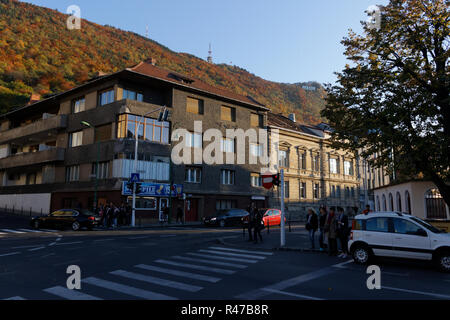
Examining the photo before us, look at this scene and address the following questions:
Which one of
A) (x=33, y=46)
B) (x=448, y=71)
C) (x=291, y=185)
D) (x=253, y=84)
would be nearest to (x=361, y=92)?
(x=448, y=71)

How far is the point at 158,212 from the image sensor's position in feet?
106

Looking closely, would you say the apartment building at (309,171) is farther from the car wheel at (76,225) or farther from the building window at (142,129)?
the car wheel at (76,225)

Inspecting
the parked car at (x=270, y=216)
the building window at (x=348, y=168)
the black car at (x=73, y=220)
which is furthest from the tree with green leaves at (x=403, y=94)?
the building window at (x=348, y=168)

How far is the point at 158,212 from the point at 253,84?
3473 inches

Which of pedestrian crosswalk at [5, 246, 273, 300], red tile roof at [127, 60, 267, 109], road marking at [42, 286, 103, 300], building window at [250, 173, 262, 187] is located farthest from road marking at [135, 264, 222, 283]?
building window at [250, 173, 262, 187]

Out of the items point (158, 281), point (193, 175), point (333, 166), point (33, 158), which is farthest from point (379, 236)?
point (333, 166)

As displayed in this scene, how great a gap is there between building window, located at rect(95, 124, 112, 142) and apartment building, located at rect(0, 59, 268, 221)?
0.10m

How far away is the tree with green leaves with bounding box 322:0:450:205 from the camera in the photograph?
49.3ft

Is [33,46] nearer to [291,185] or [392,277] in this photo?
[291,185]

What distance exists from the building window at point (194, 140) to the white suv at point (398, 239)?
25.8 metres

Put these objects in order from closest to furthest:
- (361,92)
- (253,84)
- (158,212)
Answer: (361,92), (158,212), (253,84)

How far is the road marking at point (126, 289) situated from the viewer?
6.27 metres

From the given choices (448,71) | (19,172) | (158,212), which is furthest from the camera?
(19,172)
